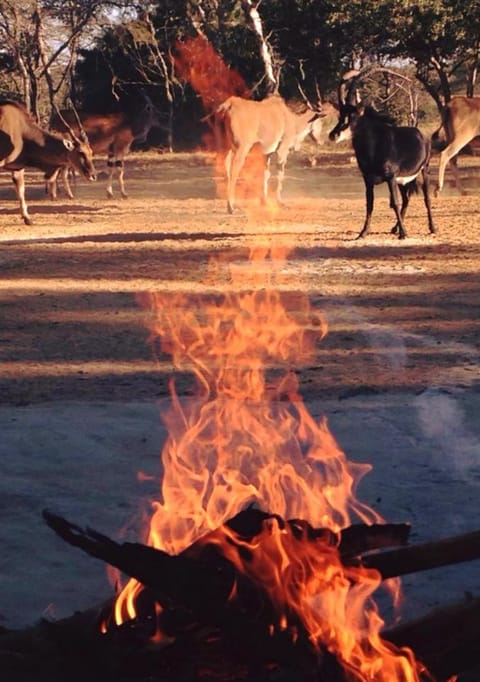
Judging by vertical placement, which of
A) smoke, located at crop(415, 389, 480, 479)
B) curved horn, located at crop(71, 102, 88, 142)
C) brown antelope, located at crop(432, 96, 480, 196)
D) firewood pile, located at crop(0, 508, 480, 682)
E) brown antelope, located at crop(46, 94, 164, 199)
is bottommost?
brown antelope, located at crop(46, 94, 164, 199)

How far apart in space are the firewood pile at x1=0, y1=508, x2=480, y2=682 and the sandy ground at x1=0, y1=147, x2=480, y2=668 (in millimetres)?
1114

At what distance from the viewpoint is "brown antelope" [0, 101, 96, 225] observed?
21328 mm

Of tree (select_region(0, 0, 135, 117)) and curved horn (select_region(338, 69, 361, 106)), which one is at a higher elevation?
curved horn (select_region(338, 69, 361, 106))

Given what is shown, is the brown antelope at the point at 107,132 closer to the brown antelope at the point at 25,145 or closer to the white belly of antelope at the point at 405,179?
the brown antelope at the point at 25,145

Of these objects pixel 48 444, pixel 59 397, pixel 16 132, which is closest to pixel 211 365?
pixel 59 397

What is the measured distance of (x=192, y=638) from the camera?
3.52 metres

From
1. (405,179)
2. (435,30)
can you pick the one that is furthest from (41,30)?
(405,179)

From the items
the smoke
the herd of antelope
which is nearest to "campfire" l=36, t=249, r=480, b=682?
the smoke

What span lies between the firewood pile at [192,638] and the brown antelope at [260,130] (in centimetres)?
1845

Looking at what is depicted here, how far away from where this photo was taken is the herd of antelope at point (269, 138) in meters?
16.5

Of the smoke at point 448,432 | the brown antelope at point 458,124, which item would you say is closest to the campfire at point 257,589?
the smoke at point 448,432

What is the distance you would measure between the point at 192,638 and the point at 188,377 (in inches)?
214

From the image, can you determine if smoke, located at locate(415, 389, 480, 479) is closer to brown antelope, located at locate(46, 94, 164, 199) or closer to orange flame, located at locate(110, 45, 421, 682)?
orange flame, located at locate(110, 45, 421, 682)

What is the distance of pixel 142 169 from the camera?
36.5 m
